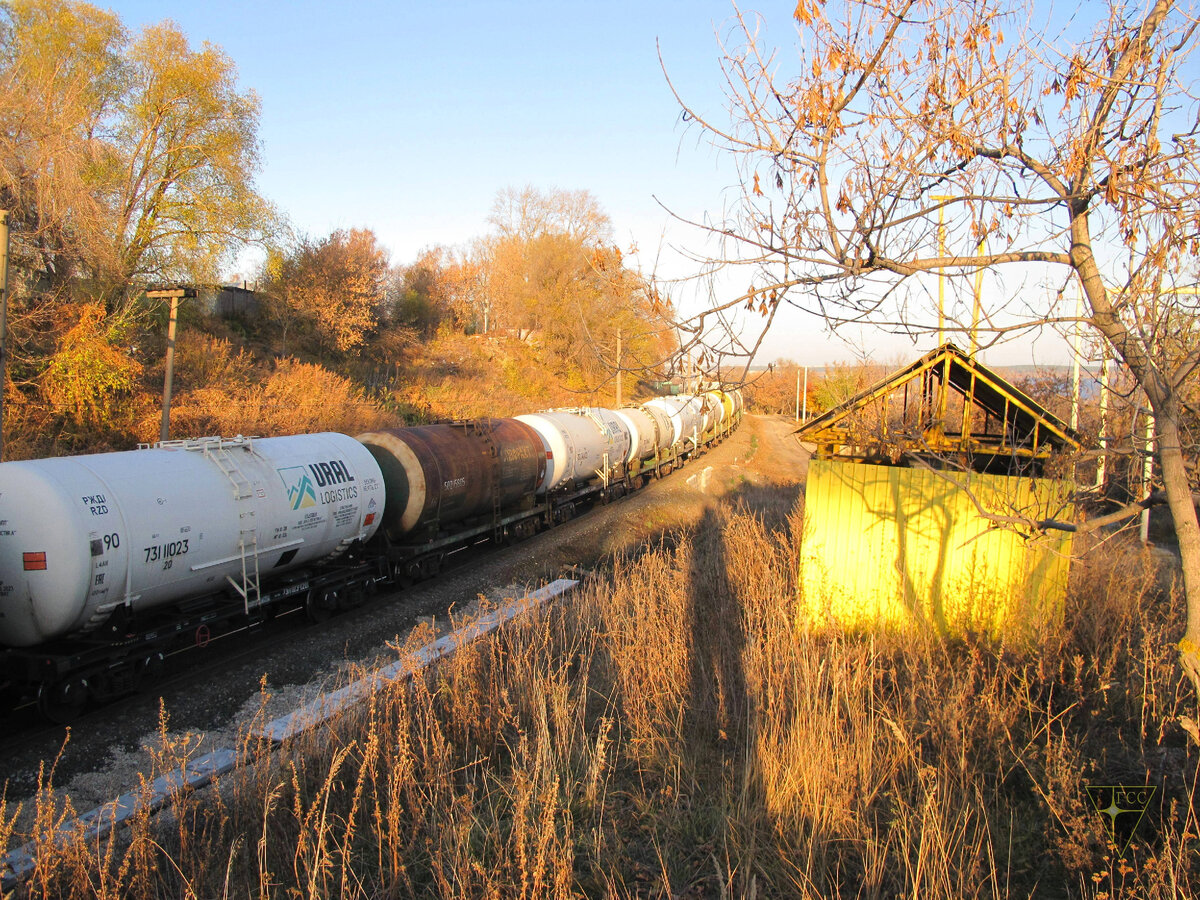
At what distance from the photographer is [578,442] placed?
19516 millimetres

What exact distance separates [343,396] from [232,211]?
7.94m

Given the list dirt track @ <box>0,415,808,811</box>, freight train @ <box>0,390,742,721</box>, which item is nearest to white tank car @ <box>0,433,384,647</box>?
freight train @ <box>0,390,742,721</box>

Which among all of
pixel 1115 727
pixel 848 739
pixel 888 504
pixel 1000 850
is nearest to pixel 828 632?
pixel 888 504

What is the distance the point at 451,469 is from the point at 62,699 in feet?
23.4

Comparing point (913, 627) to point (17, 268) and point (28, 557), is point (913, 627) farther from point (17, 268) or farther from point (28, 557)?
point (17, 268)

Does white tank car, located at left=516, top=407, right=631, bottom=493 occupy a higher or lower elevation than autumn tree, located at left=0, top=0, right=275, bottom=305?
lower

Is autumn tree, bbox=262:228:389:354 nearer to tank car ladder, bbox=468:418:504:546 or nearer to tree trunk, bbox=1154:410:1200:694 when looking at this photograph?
tank car ladder, bbox=468:418:504:546

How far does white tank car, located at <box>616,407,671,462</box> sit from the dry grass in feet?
53.7

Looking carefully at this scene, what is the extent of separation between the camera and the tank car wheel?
24.9 feet

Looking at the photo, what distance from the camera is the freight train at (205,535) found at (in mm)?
7527

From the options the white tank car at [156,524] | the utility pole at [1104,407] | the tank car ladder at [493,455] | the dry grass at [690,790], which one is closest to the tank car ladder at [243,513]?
the white tank car at [156,524]

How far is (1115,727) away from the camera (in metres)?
6.32

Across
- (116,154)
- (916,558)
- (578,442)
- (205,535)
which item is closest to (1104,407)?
(916,558)

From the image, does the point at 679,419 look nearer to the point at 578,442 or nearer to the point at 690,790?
the point at 578,442
